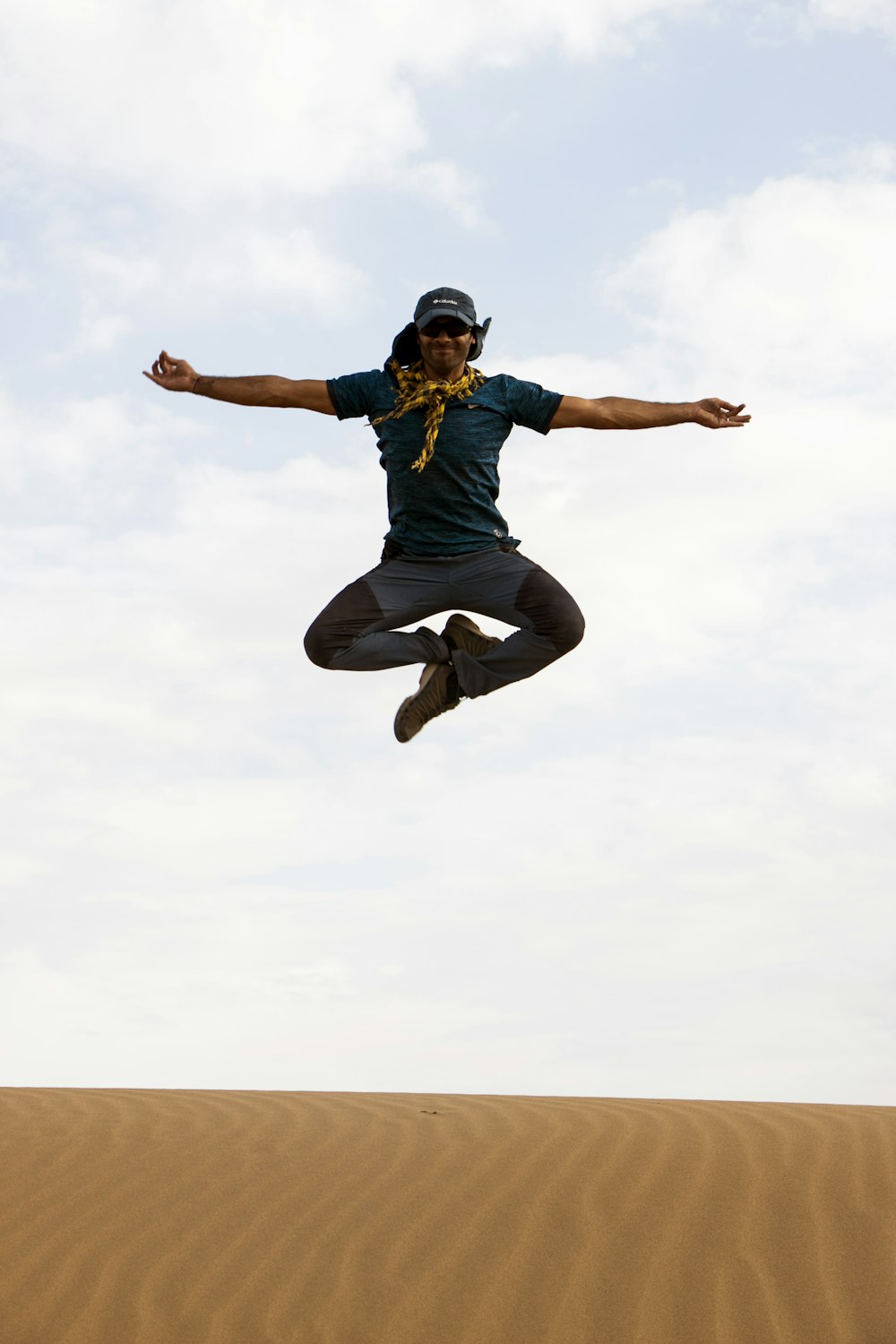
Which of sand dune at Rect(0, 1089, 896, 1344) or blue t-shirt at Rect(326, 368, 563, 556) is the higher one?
blue t-shirt at Rect(326, 368, 563, 556)

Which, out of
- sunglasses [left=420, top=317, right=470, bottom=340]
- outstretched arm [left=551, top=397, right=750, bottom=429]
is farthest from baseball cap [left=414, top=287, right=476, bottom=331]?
outstretched arm [left=551, top=397, right=750, bottom=429]

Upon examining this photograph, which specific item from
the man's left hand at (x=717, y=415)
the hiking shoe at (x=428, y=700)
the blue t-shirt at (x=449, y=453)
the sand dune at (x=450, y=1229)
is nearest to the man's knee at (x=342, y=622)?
the blue t-shirt at (x=449, y=453)

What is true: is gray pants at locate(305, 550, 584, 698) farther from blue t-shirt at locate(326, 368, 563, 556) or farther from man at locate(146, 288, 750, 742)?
blue t-shirt at locate(326, 368, 563, 556)

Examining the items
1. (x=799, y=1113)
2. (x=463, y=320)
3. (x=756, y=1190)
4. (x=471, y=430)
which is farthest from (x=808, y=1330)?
(x=463, y=320)

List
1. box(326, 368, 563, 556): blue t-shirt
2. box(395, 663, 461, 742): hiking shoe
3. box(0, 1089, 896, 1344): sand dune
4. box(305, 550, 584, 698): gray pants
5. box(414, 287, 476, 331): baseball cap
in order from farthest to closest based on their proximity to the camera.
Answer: box(395, 663, 461, 742): hiking shoe < box(305, 550, 584, 698): gray pants < box(326, 368, 563, 556): blue t-shirt < box(414, 287, 476, 331): baseball cap < box(0, 1089, 896, 1344): sand dune

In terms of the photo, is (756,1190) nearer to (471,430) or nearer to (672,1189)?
(672,1189)

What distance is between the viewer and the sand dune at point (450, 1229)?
6.84 m

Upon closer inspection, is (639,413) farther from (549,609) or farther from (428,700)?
(428,700)

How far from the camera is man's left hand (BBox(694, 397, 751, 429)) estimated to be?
24.4ft

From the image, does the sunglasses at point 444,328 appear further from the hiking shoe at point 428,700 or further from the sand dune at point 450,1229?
the sand dune at point 450,1229

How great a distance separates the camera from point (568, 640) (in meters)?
7.49

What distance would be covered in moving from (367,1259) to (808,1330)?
6.94 feet

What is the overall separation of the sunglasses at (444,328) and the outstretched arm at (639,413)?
2.12 feet

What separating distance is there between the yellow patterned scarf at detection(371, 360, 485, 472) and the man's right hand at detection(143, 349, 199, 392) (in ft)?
3.09
